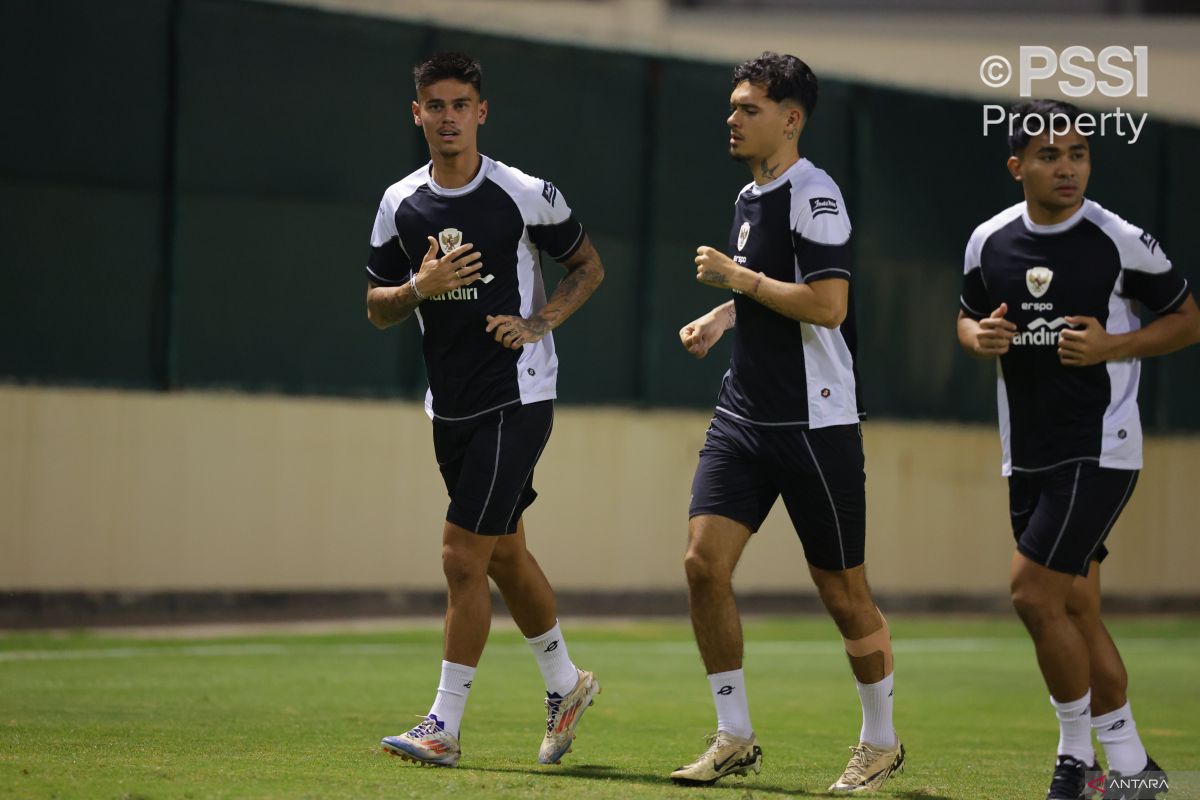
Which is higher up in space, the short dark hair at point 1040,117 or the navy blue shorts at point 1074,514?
the short dark hair at point 1040,117

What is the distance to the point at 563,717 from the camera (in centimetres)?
783

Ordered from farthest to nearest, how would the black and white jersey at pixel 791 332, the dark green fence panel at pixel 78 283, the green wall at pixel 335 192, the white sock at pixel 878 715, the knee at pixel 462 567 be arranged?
the green wall at pixel 335 192 < the dark green fence panel at pixel 78 283 < the knee at pixel 462 567 < the white sock at pixel 878 715 < the black and white jersey at pixel 791 332

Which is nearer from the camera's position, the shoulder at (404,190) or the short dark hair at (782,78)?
the short dark hair at (782,78)

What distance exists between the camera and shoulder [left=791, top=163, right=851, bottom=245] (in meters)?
7.09

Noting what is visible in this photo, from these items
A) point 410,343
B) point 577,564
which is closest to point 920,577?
point 577,564

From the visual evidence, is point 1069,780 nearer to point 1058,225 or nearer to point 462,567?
point 1058,225

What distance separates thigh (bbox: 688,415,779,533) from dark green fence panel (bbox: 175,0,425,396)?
9078 mm

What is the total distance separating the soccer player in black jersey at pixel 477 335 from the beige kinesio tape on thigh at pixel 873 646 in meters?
1.26

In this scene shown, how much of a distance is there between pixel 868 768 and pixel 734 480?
124cm

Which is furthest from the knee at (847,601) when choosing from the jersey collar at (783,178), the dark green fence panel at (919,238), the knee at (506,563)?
the dark green fence panel at (919,238)

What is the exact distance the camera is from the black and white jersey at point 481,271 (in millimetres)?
7754

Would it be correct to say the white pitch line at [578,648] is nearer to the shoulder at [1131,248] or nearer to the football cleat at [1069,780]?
the football cleat at [1069,780]

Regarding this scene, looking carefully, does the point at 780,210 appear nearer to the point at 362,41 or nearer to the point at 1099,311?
the point at 1099,311

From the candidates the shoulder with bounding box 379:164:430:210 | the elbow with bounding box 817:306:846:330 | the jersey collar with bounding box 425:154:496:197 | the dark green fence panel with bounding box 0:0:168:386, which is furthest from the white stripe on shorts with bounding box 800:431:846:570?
the dark green fence panel with bounding box 0:0:168:386
